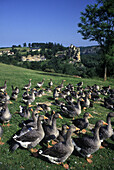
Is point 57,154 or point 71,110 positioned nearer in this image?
point 57,154

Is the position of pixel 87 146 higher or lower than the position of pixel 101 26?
lower

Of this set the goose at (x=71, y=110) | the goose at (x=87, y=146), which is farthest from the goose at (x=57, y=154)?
the goose at (x=71, y=110)

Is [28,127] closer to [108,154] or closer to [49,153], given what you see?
[49,153]

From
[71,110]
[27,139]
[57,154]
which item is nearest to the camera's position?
[57,154]

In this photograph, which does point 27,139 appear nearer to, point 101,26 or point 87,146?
point 87,146

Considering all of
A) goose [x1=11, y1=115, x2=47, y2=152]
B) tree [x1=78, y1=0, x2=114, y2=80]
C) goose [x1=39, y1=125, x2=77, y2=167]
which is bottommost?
goose [x1=39, y1=125, x2=77, y2=167]

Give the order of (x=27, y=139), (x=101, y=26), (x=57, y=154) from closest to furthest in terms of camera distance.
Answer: (x=57, y=154) < (x=27, y=139) < (x=101, y=26)

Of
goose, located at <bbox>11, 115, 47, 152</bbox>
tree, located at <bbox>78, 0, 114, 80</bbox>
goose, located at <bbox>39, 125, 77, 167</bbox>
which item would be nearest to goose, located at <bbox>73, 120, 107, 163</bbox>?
goose, located at <bbox>39, 125, 77, 167</bbox>

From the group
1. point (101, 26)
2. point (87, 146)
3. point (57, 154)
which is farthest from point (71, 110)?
point (101, 26)

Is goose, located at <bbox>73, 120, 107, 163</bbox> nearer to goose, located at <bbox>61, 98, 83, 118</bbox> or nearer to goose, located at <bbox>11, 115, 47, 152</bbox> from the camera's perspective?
goose, located at <bbox>11, 115, 47, 152</bbox>

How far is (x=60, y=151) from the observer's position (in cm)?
739

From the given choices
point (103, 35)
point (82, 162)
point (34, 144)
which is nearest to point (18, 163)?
point (34, 144)

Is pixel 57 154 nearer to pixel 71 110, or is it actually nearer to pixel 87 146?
pixel 87 146

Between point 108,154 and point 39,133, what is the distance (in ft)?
14.4
